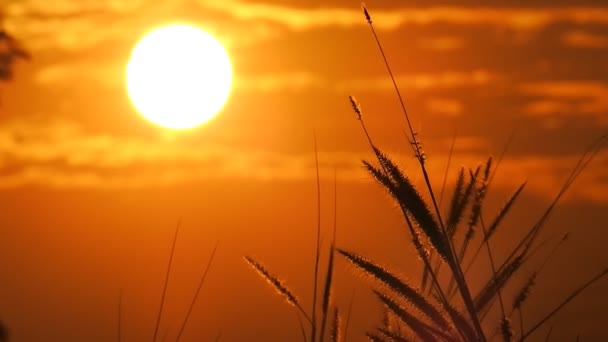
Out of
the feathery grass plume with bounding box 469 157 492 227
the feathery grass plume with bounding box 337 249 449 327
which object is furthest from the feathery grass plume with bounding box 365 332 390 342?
the feathery grass plume with bounding box 469 157 492 227

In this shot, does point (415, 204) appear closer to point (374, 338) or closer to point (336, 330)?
point (374, 338)

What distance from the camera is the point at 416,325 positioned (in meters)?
2.10

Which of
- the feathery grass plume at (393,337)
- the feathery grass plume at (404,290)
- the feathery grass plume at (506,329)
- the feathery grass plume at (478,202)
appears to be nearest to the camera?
the feathery grass plume at (506,329)

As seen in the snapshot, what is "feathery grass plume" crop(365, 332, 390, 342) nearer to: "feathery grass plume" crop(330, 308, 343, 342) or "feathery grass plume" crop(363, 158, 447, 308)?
"feathery grass plume" crop(363, 158, 447, 308)

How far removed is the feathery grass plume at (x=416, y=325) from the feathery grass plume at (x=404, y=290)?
3 cm

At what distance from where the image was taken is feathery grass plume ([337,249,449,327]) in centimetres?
202

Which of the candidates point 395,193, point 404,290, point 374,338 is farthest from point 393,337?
point 395,193

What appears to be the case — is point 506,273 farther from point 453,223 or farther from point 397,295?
point 397,295

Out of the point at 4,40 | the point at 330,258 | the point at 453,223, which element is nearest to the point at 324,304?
the point at 330,258

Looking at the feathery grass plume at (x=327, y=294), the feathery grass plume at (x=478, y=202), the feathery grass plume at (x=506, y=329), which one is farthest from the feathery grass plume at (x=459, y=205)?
the feathery grass plume at (x=506, y=329)

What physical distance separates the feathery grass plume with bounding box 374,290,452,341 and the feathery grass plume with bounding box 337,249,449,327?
0.03m

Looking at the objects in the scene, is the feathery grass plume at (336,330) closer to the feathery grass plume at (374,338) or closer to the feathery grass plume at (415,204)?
the feathery grass plume at (374,338)

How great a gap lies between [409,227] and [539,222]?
57cm

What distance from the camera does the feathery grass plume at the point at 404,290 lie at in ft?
6.63
